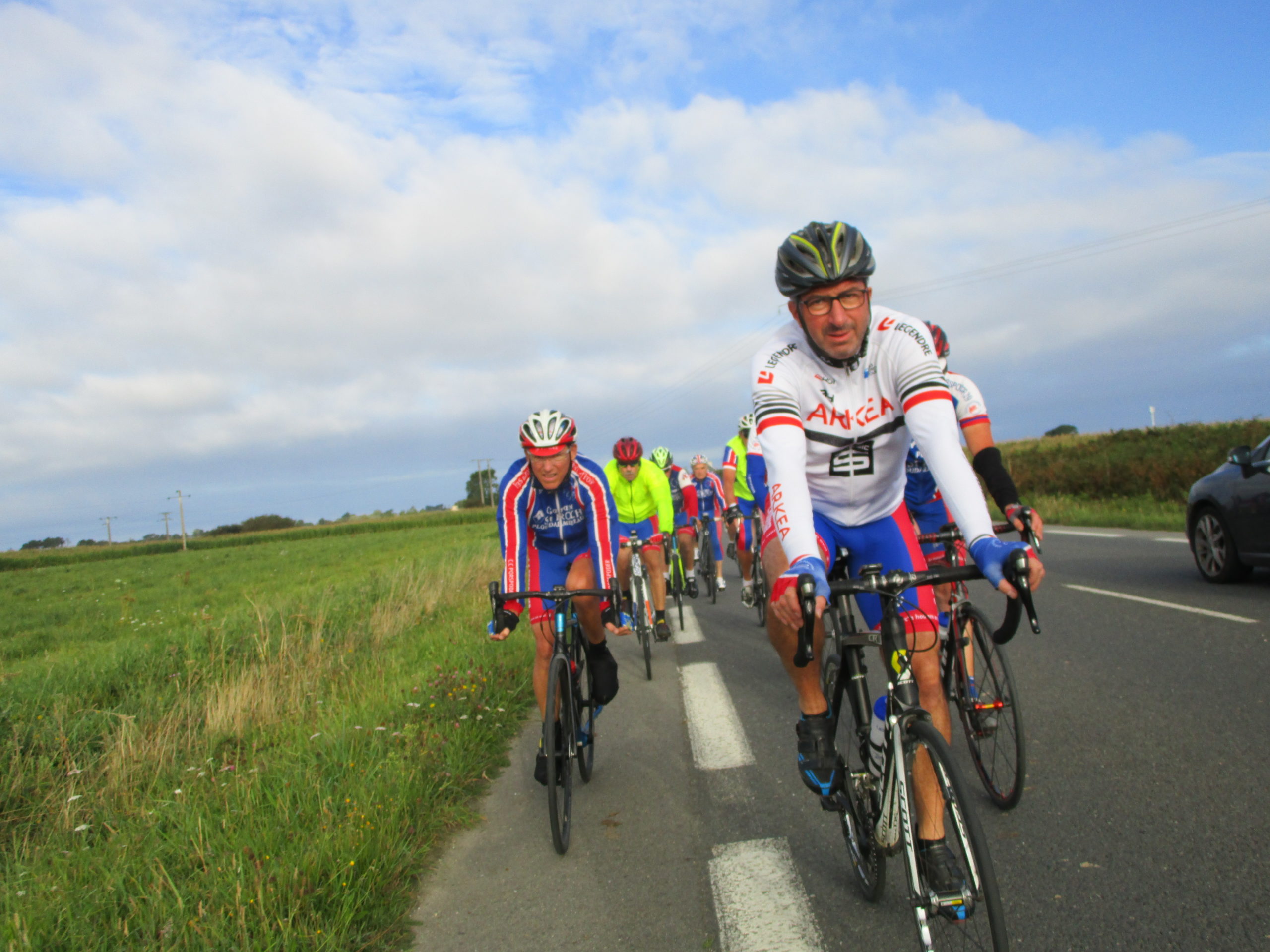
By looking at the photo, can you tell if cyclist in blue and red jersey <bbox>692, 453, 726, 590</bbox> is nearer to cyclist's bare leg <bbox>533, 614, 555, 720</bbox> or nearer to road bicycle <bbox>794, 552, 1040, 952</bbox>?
cyclist's bare leg <bbox>533, 614, 555, 720</bbox>

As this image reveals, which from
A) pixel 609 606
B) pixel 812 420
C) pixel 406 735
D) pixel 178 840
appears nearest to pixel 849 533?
pixel 812 420

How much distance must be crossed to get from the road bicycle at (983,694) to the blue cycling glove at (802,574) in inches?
49.0

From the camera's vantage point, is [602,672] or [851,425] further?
[602,672]

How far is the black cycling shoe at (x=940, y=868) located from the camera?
6.44 feet

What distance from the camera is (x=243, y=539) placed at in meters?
75.8

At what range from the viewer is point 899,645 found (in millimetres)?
2336

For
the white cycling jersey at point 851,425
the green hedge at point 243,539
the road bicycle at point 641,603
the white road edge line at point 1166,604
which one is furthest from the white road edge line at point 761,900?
the green hedge at point 243,539

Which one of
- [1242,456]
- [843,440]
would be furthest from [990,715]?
[1242,456]

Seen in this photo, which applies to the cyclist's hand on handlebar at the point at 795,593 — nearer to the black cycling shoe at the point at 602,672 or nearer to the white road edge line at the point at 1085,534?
the black cycling shoe at the point at 602,672

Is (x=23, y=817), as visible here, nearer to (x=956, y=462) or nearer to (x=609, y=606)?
(x=609, y=606)

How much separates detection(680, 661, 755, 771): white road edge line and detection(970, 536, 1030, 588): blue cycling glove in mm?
2478

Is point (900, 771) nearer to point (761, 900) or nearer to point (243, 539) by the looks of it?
point (761, 900)

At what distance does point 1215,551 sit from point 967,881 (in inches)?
307

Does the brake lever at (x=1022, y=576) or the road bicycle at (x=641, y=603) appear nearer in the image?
the brake lever at (x=1022, y=576)
